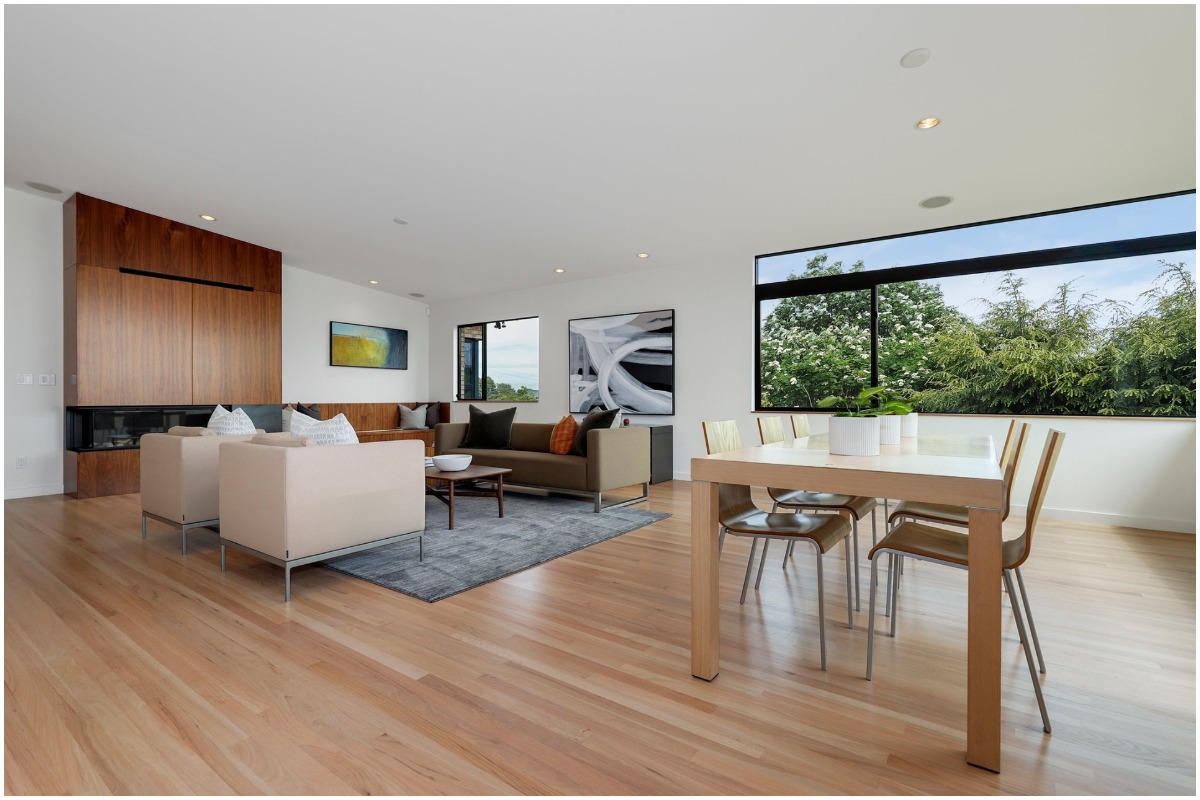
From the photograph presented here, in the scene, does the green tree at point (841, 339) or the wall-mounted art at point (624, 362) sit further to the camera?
the wall-mounted art at point (624, 362)

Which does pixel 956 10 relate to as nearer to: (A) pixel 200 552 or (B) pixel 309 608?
(B) pixel 309 608

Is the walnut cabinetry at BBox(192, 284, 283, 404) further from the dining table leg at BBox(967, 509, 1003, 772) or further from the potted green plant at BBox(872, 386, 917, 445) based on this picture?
the dining table leg at BBox(967, 509, 1003, 772)

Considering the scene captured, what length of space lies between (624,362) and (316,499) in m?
4.49

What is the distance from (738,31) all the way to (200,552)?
4159 millimetres

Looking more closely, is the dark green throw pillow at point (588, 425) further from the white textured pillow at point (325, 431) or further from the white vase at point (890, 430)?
the white vase at point (890, 430)

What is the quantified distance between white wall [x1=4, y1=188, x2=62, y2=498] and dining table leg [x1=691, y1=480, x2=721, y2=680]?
21.7 feet

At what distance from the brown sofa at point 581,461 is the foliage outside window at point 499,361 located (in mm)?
2209

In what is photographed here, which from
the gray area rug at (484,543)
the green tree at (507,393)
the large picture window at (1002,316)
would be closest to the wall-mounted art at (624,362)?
the green tree at (507,393)

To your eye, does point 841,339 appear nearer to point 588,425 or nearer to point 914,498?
point 588,425

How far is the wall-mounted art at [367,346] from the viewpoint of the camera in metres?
7.82

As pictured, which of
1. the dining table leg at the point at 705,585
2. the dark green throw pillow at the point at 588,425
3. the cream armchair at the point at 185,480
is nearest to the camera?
the dining table leg at the point at 705,585

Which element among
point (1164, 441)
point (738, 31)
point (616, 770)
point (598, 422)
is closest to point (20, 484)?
point (598, 422)

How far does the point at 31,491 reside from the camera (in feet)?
18.0

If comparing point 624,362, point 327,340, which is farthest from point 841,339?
Result: point 327,340
